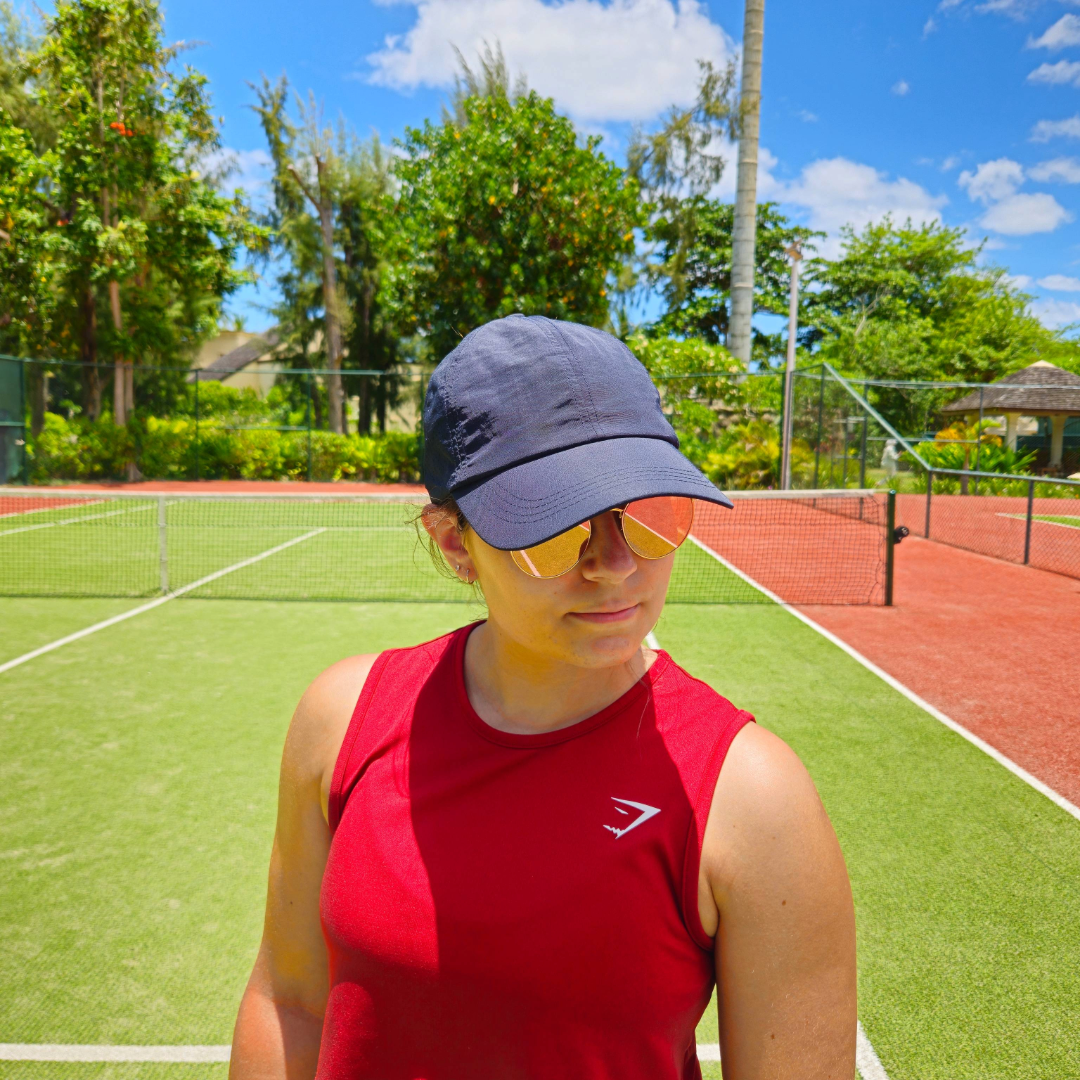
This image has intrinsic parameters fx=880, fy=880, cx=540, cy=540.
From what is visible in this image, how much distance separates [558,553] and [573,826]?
1.25ft

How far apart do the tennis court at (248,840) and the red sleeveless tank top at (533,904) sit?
2.30 meters

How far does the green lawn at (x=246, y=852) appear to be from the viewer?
10.8 feet

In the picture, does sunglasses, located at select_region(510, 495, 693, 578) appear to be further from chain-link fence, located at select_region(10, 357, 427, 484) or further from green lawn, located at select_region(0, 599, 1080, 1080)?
chain-link fence, located at select_region(10, 357, 427, 484)

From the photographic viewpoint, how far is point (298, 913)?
1496mm

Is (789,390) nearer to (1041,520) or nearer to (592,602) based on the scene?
(1041,520)

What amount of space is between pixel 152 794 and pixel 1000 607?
29.8ft

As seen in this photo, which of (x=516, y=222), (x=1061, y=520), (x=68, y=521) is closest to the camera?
(x=68, y=521)

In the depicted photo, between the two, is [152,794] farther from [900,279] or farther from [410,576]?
[900,279]

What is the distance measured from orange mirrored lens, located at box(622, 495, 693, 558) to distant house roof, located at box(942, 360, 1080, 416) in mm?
28582

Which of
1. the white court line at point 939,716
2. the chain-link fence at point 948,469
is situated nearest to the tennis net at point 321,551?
the white court line at point 939,716

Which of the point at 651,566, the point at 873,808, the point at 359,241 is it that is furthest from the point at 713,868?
the point at 359,241

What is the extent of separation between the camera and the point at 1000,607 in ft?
33.3

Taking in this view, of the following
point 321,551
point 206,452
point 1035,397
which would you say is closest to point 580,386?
point 321,551

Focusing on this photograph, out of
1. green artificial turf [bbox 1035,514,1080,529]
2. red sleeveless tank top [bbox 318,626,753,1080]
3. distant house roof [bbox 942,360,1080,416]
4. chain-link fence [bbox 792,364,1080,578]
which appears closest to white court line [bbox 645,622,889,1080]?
red sleeveless tank top [bbox 318,626,753,1080]
